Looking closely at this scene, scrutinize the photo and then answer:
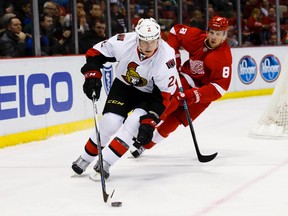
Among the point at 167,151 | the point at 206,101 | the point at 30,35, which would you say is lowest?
the point at 167,151

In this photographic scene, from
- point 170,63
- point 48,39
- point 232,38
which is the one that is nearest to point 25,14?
point 48,39

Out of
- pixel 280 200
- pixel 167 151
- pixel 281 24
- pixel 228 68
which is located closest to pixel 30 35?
pixel 167 151

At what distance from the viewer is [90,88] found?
419cm

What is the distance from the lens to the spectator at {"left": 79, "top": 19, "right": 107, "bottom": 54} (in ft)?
24.8

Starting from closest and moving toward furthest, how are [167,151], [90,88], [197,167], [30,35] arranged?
1. [90,88]
2. [197,167]
3. [167,151]
4. [30,35]

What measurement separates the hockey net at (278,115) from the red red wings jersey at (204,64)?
1004 mm

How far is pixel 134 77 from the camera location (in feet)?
14.1

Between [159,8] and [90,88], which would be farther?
[159,8]

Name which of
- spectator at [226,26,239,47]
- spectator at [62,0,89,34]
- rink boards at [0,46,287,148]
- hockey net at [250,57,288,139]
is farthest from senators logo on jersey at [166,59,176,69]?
spectator at [226,26,239,47]

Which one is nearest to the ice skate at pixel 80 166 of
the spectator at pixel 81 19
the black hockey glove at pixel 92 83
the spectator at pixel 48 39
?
the black hockey glove at pixel 92 83

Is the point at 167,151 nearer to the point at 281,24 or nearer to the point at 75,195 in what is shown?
the point at 75,195

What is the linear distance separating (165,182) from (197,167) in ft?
1.90

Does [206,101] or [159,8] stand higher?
[159,8]

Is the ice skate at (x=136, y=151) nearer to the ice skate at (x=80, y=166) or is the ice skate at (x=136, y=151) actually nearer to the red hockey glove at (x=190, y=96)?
the red hockey glove at (x=190, y=96)
